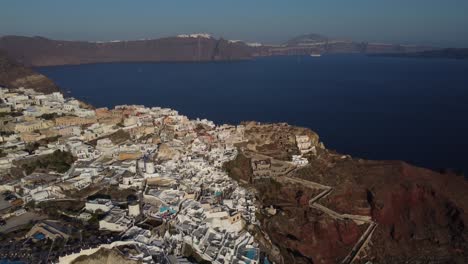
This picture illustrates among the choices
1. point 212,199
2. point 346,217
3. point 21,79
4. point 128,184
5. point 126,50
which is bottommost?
point 346,217

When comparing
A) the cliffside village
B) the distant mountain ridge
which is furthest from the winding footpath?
the distant mountain ridge

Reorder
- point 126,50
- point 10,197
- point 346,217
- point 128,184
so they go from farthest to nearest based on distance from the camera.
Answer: point 126,50, point 346,217, point 128,184, point 10,197

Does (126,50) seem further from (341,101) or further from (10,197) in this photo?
(10,197)

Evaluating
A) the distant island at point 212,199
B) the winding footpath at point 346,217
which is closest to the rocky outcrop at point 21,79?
the distant island at point 212,199

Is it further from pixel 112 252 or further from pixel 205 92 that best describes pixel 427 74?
pixel 112 252

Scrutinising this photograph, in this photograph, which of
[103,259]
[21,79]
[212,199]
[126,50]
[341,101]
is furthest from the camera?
[126,50]

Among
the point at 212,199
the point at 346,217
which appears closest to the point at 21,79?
Answer: the point at 212,199

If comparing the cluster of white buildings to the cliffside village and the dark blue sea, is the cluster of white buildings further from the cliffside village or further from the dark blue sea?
the dark blue sea

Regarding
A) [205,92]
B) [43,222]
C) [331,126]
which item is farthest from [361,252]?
[205,92]
